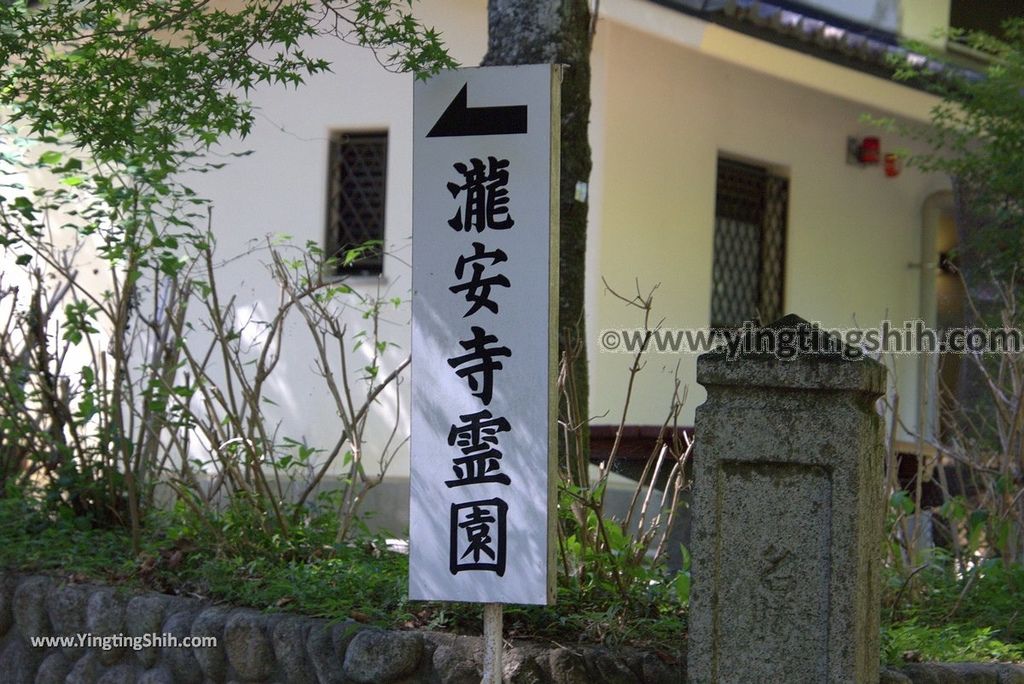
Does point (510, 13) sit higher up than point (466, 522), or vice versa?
point (510, 13)

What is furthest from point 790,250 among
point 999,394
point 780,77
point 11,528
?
point 11,528

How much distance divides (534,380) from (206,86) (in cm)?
173

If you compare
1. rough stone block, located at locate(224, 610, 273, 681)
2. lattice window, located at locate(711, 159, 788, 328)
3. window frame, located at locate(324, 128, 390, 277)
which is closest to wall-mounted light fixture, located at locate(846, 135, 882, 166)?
lattice window, located at locate(711, 159, 788, 328)

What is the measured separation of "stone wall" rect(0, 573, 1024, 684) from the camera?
4160 millimetres

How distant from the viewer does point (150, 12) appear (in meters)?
4.59

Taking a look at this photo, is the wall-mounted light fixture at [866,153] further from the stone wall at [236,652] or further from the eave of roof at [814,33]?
the stone wall at [236,652]

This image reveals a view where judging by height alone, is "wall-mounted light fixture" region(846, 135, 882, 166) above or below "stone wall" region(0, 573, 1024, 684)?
above

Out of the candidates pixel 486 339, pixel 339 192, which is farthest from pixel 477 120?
pixel 339 192

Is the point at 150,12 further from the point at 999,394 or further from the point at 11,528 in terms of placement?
the point at 999,394

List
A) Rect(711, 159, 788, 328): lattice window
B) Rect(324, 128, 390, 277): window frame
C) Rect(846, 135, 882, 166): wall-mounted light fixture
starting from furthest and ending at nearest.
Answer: Rect(846, 135, 882, 166): wall-mounted light fixture, Rect(711, 159, 788, 328): lattice window, Rect(324, 128, 390, 277): window frame

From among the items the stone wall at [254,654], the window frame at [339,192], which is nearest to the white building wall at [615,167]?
the window frame at [339,192]

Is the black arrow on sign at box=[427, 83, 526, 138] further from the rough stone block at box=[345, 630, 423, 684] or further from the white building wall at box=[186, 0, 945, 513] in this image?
the white building wall at box=[186, 0, 945, 513]

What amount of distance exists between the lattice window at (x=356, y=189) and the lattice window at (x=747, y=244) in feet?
8.62

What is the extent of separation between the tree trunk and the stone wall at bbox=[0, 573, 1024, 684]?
1.17 metres
